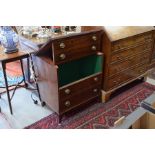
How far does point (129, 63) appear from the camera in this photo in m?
2.44

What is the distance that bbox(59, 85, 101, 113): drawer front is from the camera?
2010 mm

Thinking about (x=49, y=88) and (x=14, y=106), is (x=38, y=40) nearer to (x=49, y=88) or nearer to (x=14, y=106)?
(x=49, y=88)

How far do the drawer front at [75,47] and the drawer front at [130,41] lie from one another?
0.18 metres

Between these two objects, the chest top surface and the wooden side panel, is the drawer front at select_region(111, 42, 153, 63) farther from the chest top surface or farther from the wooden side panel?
the wooden side panel

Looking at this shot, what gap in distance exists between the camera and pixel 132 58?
2451 mm

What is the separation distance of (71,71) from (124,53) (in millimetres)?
637

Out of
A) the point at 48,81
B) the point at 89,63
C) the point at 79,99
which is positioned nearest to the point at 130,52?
the point at 89,63

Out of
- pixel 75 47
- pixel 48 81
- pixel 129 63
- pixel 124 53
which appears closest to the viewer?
pixel 75 47

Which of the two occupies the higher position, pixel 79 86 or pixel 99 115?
pixel 79 86

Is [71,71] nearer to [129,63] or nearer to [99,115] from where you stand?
[99,115]

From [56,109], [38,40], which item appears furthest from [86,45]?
[56,109]

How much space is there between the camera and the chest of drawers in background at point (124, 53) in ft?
6.93

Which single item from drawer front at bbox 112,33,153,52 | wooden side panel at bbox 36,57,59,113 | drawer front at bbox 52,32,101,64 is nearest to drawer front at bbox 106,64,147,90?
drawer front at bbox 112,33,153,52

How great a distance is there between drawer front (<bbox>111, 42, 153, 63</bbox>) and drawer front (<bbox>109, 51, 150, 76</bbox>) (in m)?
0.05
